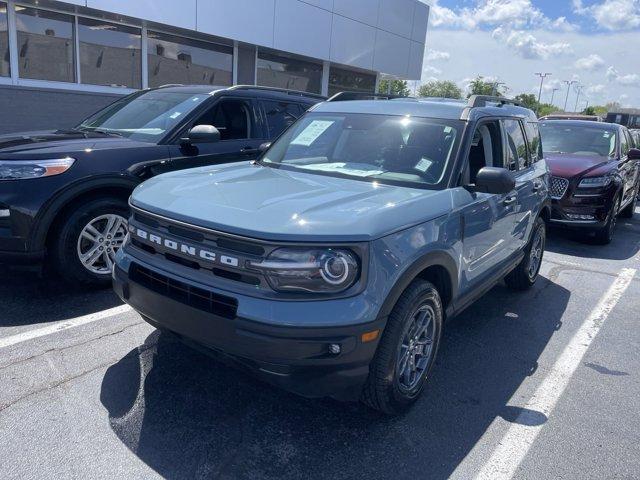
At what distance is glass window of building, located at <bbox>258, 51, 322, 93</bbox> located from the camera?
15250 millimetres

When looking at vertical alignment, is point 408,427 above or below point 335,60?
below

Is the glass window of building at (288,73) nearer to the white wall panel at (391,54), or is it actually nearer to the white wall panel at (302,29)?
the white wall panel at (302,29)

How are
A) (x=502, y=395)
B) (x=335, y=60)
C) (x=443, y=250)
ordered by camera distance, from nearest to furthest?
(x=443, y=250), (x=502, y=395), (x=335, y=60)

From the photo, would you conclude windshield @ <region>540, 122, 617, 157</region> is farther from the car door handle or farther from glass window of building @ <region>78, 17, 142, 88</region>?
glass window of building @ <region>78, 17, 142, 88</region>

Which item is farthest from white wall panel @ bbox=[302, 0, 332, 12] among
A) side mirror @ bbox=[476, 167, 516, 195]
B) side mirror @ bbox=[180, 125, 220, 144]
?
side mirror @ bbox=[476, 167, 516, 195]

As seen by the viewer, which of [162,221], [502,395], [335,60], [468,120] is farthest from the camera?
[335,60]

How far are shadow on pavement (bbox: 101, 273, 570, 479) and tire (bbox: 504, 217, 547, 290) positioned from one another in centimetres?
152

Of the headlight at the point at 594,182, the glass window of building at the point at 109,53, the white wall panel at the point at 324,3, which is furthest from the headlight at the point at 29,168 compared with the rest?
the white wall panel at the point at 324,3

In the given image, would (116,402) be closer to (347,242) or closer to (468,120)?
(347,242)

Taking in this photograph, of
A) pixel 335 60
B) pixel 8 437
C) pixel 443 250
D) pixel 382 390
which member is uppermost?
pixel 335 60

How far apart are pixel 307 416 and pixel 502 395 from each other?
1.32 m

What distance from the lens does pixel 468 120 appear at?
3707 mm

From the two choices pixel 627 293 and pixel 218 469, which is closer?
pixel 218 469

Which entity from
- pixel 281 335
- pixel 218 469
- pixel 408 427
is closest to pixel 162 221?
pixel 281 335
